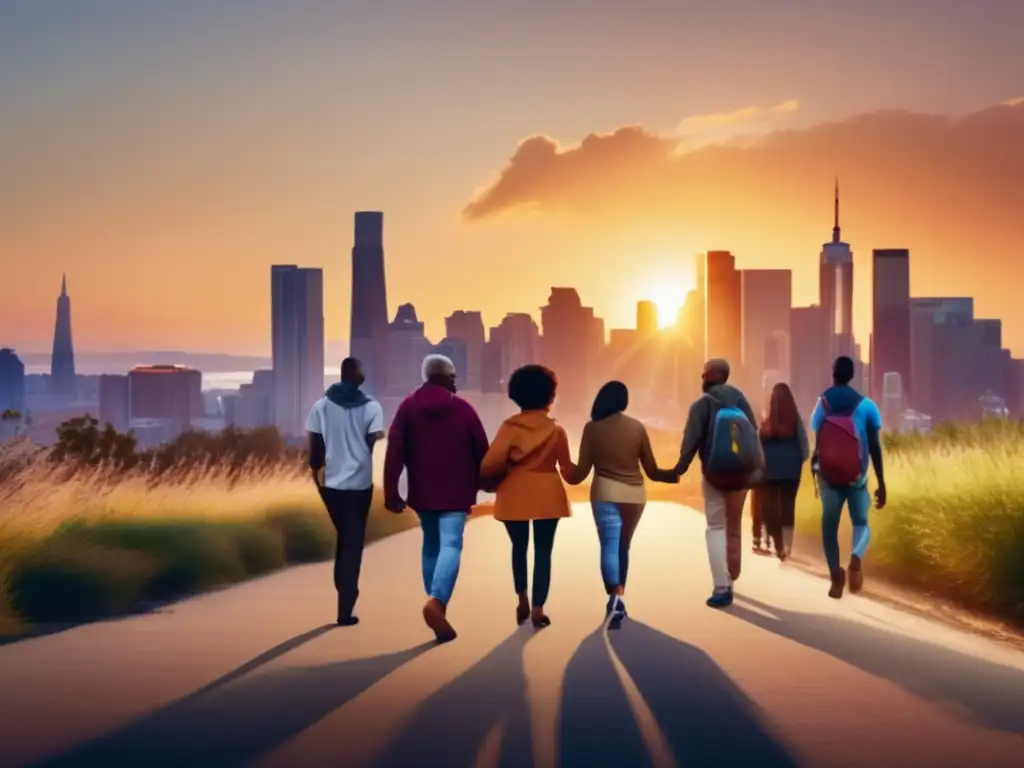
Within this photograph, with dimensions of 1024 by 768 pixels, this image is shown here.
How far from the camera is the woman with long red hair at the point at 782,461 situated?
17.3 meters

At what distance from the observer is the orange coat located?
11836 millimetres

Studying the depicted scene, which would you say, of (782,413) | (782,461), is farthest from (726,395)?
(782,461)

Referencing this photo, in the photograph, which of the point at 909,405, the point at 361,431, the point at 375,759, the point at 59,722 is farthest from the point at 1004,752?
the point at 909,405

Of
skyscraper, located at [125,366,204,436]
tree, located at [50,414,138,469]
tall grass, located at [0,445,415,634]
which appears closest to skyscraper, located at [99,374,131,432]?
skyscraper, located at [125,366,204,436]

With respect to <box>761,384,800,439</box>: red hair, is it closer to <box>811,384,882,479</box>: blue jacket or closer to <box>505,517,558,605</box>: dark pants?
<box>811,384,882,479</box>: blue jacket

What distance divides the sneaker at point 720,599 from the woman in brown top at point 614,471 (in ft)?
4.35

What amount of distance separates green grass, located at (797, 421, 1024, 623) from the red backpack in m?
1.42

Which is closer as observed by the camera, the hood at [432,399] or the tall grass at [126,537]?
the hood at [432,399]

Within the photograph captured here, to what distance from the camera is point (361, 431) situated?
12.5 m

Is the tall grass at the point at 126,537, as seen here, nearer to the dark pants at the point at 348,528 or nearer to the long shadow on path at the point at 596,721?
the dark pants at the point at 348,528

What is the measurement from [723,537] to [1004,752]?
585 centimetres

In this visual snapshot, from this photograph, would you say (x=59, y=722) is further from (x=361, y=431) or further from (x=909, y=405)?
(x=909, y=405)

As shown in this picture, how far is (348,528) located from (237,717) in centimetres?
403

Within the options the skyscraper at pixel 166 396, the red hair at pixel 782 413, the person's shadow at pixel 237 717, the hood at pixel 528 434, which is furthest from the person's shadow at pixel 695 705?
the skyscraper at pixel 166 396
